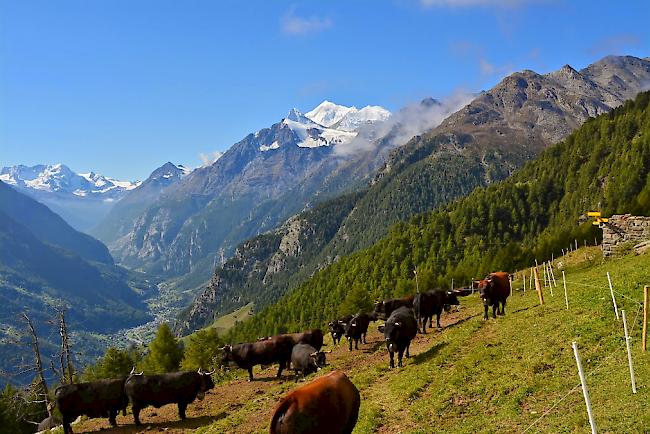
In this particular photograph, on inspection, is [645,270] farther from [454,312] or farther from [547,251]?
→ [547,251]

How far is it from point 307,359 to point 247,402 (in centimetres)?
612

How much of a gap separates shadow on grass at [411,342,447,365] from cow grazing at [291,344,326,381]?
24.2 ft

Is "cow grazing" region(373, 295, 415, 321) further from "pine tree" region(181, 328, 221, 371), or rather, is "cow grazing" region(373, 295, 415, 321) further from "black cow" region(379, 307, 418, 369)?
"pine tree" region(181, 328, 221, 371)

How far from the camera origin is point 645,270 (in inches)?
1272

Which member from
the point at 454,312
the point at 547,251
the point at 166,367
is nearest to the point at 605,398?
the point at 454,312

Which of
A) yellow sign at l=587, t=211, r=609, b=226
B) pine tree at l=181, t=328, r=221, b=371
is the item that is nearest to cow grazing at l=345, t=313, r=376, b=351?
pine tree at l=181, t=328, r=221, b=371

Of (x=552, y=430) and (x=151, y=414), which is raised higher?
(x=552, y=430)

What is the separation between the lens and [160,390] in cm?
2945

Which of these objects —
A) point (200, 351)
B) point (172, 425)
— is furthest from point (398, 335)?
point (200, 351)

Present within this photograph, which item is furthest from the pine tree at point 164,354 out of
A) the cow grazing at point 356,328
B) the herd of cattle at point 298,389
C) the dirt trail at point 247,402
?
the cow grazing at point 356,328

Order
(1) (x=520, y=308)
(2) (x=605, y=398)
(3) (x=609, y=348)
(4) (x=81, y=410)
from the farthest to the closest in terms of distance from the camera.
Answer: (1) (x=520, y=308)
(4) (x=81, y=410)
(3) (x=609, y=348)
(2) (x=605, y=398)

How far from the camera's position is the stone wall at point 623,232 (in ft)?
207

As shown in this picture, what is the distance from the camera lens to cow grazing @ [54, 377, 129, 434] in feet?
98.4

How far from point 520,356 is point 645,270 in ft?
50.7
